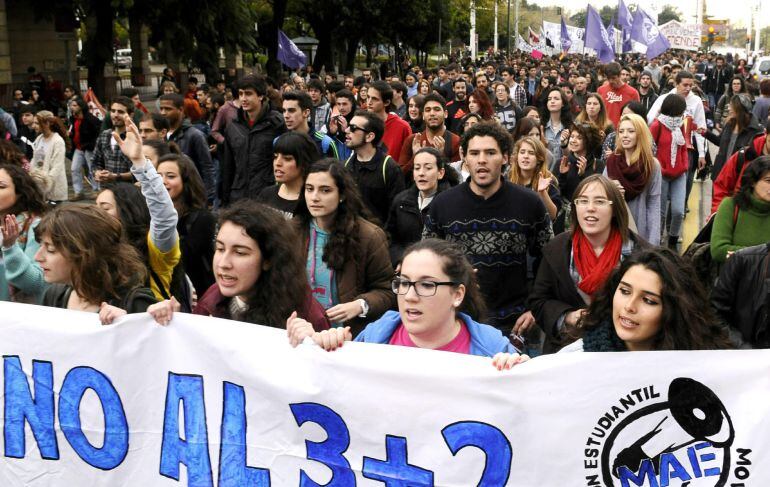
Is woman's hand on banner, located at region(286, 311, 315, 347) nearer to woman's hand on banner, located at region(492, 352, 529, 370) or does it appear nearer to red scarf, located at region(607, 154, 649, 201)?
woman's hand on banner, located at region(492, 352, 529, 370)

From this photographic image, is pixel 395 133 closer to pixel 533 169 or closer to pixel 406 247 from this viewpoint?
pixel 533 169

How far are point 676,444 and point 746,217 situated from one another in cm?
281

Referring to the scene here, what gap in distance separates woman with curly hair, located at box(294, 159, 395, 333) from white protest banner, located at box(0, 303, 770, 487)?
121 centimetres

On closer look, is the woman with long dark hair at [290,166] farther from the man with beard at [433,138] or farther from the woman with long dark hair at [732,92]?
the woman with long dark hair at [732,92]

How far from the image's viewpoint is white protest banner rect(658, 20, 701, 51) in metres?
34.3

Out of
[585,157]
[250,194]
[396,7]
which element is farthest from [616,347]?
[396,7]

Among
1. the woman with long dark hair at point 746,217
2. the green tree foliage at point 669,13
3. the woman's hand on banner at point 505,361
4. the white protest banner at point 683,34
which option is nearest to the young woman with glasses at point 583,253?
the woman with long dark hair at point 746,217

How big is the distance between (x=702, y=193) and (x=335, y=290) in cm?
938

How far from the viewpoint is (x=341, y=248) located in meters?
4.83

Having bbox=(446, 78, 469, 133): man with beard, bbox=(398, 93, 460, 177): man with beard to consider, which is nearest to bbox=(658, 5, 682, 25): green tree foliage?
bbox=(446, 78, 469, 133): man with beard

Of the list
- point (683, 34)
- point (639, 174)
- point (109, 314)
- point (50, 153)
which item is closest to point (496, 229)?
point (109, 314)

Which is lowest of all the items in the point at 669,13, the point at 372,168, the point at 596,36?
the point at 372,168

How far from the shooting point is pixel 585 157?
7.88 meters

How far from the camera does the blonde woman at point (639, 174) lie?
7340 mm
